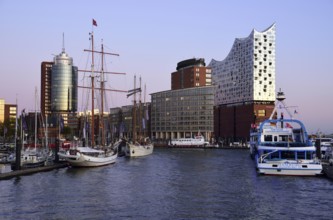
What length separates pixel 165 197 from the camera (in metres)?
44.4

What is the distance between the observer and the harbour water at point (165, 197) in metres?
36.2

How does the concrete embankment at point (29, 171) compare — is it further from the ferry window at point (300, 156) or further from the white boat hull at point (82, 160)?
the ferry window at point (300, 156)

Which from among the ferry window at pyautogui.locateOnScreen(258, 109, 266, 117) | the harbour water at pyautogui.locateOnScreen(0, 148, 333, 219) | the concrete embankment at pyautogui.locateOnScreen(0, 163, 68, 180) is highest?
the ferry window at pyautogui.locateOnScreen(258, 109, 266, 117)

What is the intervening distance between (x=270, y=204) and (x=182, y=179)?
72.3ft

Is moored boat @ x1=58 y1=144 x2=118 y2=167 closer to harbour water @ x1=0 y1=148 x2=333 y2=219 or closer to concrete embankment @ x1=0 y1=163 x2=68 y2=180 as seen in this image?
concrete embankment @ x1=0 y1=163 x2=68 y2=180

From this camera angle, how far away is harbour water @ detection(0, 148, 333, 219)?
36188 millimetres

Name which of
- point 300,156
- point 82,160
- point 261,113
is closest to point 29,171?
point 82,160

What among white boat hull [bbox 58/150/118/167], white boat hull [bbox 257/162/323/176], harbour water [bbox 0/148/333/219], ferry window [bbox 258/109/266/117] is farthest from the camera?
ferry window [bbox 258/109/266/117]

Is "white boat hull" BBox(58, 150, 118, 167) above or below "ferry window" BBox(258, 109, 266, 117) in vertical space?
below

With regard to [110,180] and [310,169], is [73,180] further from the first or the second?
[310,169]

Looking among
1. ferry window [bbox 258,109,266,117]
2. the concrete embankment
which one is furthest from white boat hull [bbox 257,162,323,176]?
ferry window [bbox 258,109,266,117]

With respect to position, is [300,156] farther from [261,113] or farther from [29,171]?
[261,113]

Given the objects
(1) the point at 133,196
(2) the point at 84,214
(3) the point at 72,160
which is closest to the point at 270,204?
(1) the point at 133,196

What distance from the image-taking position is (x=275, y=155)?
2539 inches
